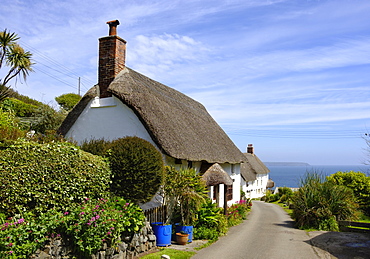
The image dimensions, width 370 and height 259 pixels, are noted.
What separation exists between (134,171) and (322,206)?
996 centimetres

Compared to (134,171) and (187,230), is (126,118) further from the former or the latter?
(187,230)

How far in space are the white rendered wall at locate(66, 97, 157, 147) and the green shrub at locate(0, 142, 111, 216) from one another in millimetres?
3437

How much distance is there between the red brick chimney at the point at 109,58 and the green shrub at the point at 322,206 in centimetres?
1040

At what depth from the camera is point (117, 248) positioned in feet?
25.5

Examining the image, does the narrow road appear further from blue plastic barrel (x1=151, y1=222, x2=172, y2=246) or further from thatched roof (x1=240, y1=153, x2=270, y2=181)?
→ thatched roof (x1=240, y1=153, x2=270, y2=181)

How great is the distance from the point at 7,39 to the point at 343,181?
2086cm

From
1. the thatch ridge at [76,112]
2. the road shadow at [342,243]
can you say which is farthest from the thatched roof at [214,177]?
the thatch ridge at [76,112]

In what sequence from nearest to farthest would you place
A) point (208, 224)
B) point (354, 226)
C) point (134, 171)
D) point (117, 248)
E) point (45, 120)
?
point (117, 248), point (134, 171), point (208, 224), point (354, 226), point (45, 120)

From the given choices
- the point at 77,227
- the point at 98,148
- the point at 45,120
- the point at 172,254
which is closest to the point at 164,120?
the point at 98,148

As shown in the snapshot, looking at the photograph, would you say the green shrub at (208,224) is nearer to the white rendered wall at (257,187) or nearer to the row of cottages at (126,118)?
the row of cottages at (126,118)

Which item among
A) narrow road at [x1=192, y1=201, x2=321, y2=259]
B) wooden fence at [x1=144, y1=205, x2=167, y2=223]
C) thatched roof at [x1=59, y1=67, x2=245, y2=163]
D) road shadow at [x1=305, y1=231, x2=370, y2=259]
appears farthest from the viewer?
thatched roof at [x1=59, y1=67, x2=245, y2=163]

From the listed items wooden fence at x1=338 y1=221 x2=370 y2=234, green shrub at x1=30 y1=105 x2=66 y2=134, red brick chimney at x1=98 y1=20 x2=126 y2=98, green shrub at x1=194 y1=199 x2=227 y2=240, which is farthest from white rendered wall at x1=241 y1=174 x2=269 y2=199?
red brick chimney at x1=98 y1=20 x2=126 y2=98

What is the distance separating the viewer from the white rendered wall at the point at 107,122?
1186 cm

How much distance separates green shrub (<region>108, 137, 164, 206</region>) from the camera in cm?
927
